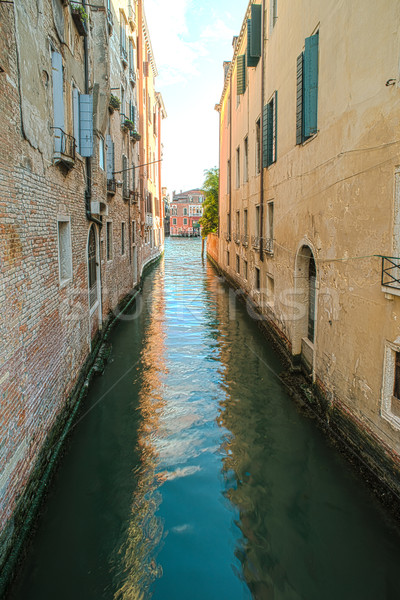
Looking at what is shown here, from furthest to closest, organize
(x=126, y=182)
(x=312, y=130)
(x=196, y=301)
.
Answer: (x=196, y=301) < (x=126, y=182) < (x=312, y=130)

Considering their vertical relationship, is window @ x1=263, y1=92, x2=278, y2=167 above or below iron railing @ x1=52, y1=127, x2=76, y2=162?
above

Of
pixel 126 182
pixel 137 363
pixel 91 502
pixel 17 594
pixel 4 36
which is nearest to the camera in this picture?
pixel 17 594

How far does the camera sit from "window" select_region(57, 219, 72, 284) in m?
6.74

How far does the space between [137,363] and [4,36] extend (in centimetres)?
672

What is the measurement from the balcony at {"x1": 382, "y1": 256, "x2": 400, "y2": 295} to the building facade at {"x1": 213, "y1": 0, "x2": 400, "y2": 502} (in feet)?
0.04

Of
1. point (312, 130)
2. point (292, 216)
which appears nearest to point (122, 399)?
point (292, 216)

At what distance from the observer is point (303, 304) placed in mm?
8328

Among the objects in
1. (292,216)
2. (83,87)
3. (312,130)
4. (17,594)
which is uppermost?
(83,87)

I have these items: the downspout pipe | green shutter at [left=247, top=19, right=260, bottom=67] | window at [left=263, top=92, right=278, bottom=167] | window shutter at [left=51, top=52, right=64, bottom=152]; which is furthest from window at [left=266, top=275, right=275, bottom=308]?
window shutter at [left=51, top=52, right=64, bottom=152]

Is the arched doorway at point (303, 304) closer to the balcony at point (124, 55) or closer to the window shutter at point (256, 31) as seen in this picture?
the window shutter at point (256, 31)

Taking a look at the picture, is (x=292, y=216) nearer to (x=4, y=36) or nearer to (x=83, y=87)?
(x=83, y=87)

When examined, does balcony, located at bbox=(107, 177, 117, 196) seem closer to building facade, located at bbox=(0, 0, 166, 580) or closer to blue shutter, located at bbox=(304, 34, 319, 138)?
building facade, located at bbox=(0, 0, 166, 580)

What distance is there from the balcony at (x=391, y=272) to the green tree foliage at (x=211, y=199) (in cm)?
2541

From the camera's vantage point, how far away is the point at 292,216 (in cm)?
857
